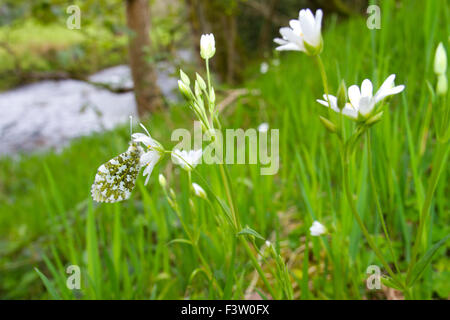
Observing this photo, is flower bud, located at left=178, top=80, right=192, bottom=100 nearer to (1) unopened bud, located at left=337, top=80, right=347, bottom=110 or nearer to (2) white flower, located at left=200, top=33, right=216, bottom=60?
(2) white flower, located at left=200, top=33, right=216, bottom=60

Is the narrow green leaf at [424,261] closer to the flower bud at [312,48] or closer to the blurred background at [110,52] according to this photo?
the flower bud at [312,48]

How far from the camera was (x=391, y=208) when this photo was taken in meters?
0.87

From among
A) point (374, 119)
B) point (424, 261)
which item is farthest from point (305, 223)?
point (374, 119)

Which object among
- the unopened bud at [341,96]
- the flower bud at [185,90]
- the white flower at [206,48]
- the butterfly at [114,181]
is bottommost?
the butterfly at [114,181]

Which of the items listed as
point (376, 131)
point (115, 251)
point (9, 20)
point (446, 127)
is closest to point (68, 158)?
point (9, 20)

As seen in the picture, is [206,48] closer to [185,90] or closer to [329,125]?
[185,90]

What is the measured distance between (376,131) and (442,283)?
369 mm

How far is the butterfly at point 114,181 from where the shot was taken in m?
0.48

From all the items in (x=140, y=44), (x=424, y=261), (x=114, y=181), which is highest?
(x=140, y=44)

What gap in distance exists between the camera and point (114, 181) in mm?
490

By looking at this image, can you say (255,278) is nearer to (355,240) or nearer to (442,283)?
(355,240)

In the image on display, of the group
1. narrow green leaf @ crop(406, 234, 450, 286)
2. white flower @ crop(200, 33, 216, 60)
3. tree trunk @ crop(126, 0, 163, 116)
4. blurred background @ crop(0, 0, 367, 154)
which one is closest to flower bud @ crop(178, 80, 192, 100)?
white flower @ crop(200, 33, 216, 60)

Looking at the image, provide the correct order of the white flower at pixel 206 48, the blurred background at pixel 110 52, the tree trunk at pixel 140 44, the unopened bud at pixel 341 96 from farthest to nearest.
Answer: the tree trunk at pixel 140 44 < the blurred background at pixel 110 52 < the white flower at pixel 206 48 < the unopened bud at pixel 341 96

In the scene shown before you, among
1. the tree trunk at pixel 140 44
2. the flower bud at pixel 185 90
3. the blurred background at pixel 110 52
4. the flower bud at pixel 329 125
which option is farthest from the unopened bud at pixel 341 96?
the tree trunk at pixel 140 44
